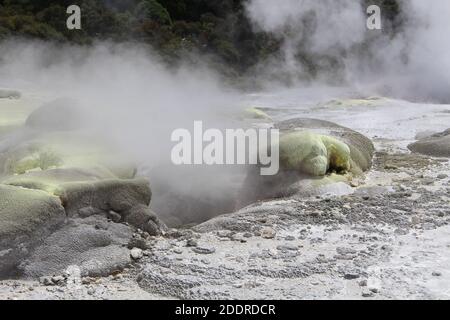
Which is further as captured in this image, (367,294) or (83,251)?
(83,251)

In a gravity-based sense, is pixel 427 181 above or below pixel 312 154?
below

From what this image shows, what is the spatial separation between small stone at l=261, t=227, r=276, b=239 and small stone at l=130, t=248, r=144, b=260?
4.16 ft

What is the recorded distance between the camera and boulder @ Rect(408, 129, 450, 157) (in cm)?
1006

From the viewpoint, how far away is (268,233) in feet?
20.0

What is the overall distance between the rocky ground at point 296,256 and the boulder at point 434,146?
8.92 feet

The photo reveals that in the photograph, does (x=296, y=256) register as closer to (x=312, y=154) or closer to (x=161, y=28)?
(x=312, y=154)

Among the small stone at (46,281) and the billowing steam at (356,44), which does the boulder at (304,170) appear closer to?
the small stone at (46,281)

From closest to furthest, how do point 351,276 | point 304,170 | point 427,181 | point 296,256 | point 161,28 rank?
1. point 351,276
2. point 296,256
3. point 304,170
4. point 427,181
5. point 161,28

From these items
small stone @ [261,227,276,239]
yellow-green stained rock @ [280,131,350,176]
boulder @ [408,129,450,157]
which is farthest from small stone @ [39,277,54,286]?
boulder @ [408,129,450,157]

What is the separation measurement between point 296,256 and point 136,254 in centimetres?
146

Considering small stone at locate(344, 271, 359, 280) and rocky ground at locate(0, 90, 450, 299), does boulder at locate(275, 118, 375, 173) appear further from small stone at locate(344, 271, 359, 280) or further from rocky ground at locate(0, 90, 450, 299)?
small stone at locate(344, 271, 359, 280)

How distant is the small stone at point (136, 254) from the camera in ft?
18.0

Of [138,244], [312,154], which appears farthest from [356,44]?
[138,244]

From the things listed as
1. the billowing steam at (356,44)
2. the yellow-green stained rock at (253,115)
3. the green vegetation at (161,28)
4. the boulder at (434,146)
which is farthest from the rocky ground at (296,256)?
the green vegetation at (161,28)
